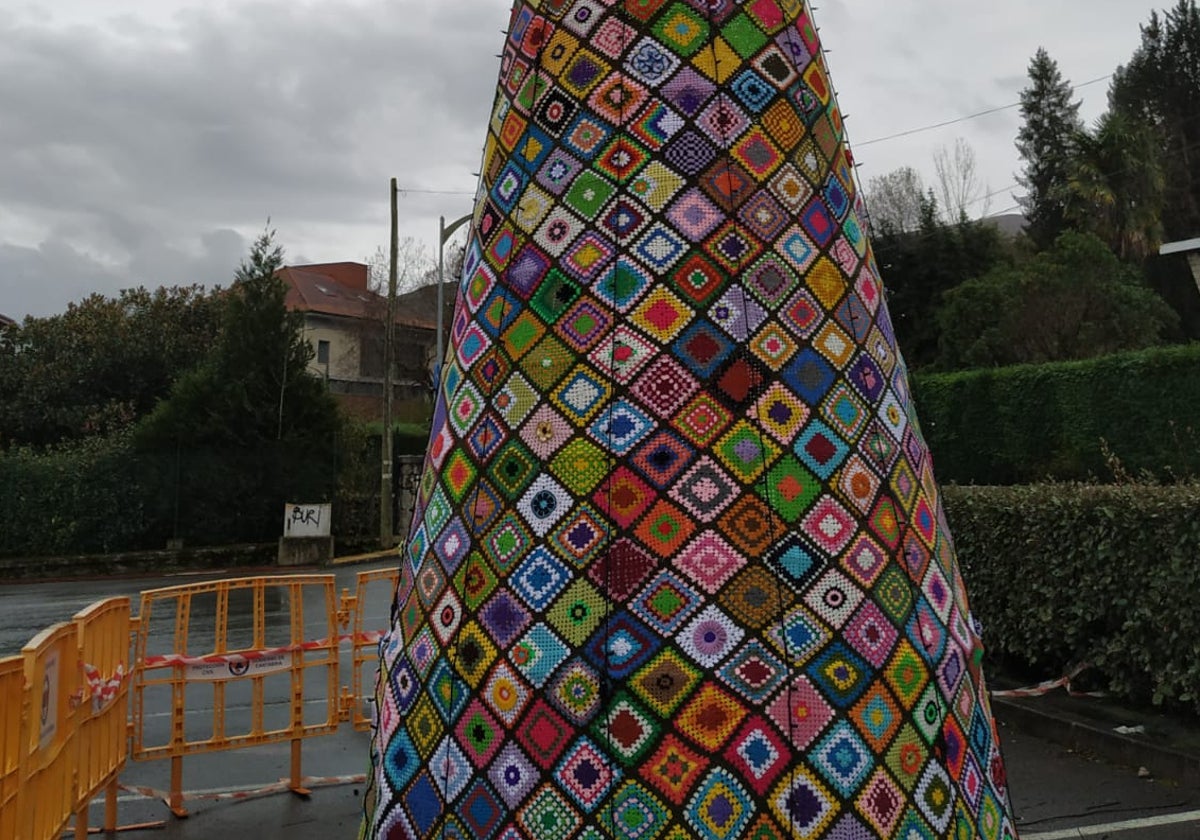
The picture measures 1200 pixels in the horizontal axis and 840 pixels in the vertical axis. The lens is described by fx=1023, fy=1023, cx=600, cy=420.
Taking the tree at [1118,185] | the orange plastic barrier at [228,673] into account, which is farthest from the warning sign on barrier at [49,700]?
the tree at [1118,185]

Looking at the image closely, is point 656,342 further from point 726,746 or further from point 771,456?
point 726,746

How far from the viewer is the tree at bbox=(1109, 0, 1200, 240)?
3809cm

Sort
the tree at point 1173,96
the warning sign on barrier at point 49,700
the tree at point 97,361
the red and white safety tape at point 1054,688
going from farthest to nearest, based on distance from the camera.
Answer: the tree at point 1173,96 < the tree at point 97,361 < the red and white safety tape at point 1054,688 < the warning sign on barrier at point 49,700

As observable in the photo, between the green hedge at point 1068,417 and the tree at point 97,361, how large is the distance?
2124cm

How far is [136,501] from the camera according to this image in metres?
23.0

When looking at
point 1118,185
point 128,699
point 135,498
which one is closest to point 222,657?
point 128,699

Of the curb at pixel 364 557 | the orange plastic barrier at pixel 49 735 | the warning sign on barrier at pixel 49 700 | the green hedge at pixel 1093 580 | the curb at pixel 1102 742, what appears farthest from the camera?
the curb at pixel 364 557

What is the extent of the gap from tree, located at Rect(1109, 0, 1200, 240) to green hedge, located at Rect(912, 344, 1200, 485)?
80.5 feet

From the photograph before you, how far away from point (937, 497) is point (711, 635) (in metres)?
0.66

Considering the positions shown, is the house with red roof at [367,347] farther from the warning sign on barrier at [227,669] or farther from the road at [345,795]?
the warning sign on barrier at [227,669]

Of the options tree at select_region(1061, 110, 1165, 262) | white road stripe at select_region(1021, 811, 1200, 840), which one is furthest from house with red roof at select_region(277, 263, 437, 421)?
white road stripe at select_region(1021, 811, 1200, 840)

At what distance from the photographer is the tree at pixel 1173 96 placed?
38094mm

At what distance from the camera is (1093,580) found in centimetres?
675

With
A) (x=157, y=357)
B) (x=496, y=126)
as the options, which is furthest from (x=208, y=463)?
(x=496, y=126)
